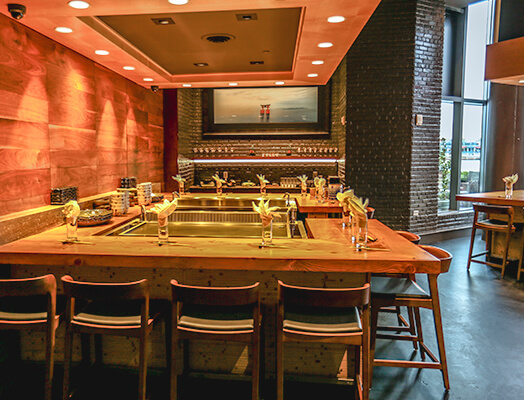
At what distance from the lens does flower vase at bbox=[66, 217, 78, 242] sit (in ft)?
8.81

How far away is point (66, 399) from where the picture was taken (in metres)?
2.23

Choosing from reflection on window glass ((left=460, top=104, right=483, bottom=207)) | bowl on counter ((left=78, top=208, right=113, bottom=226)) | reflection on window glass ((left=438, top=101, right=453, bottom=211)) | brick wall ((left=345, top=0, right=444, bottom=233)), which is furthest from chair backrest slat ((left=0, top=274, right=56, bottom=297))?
reflection on window glass ((left=460, top=104, right=483, bottom=207))

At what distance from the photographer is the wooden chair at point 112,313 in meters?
2.01

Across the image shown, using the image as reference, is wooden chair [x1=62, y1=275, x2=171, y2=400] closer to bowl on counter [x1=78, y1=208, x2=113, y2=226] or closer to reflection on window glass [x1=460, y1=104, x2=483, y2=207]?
bowl on counter [x1=78, y1=208, x2=113, y2=226]

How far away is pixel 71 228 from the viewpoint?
2727 mm

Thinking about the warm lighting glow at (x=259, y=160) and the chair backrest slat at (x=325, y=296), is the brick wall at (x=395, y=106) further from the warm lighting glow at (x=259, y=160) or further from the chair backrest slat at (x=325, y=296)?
the chair backrest slat at (x=325, y=296)

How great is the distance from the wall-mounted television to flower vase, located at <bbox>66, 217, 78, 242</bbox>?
5.40 m

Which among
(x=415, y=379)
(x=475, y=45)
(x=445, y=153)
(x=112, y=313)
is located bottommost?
(x=415, y=379)

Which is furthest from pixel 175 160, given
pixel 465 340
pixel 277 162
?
pixel 465 340

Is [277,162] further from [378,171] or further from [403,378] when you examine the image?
[403,378]

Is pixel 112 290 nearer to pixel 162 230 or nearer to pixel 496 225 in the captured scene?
pixel 162 230

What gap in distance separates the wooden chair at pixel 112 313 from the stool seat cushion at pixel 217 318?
7.9 inches

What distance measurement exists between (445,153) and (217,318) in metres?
7.09

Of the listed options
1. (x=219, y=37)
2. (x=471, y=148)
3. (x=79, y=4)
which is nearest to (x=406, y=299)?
(x=219, y=37)
